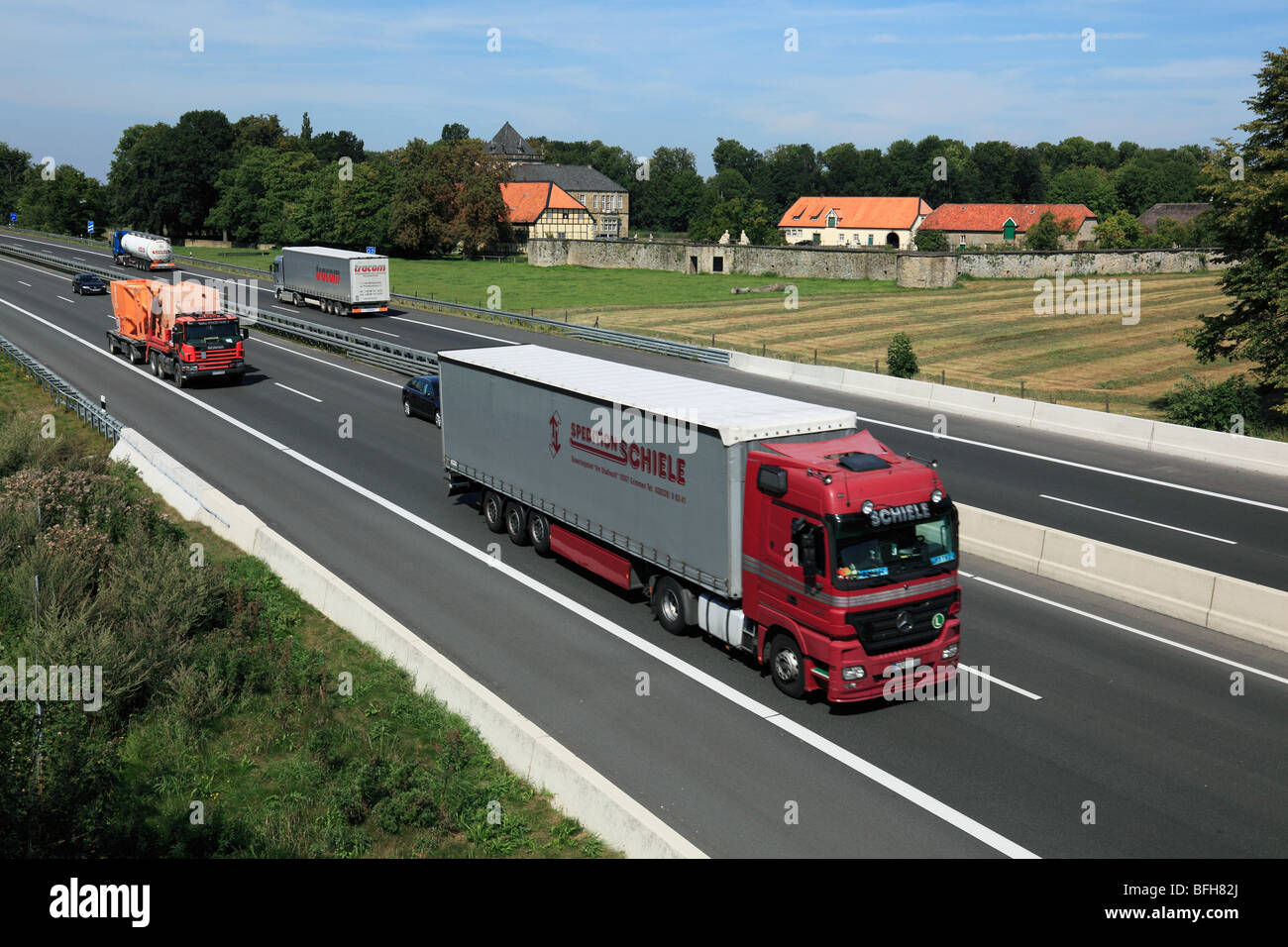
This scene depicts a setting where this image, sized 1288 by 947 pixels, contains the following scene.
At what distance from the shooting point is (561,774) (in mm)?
12414

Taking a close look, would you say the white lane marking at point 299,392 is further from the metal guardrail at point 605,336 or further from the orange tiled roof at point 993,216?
the orange tiled roof at point 993,216

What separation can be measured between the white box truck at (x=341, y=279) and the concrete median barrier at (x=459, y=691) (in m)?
33.8

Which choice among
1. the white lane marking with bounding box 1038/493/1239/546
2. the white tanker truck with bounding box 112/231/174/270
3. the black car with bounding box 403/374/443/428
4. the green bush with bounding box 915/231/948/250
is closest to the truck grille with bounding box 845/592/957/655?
the white lane marking with bounding box 1038/493/1239/546

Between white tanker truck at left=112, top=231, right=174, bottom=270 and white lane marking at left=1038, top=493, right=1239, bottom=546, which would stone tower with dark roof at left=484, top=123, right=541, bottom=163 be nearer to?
white tanker truck at left=112, top=231, right=174, bottom=270

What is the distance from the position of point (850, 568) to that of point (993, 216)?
137 metres

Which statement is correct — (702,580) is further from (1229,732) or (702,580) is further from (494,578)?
(1229,732)

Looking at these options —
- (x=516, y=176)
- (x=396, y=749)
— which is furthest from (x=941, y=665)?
(x=516, y=176)

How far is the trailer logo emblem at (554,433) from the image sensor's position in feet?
65.1

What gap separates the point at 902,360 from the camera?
43.2 m

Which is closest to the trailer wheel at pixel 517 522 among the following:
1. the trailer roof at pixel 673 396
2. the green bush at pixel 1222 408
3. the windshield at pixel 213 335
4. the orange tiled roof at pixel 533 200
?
the trailer roof at pixel 673 396

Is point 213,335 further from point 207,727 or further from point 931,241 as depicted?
point 931,241

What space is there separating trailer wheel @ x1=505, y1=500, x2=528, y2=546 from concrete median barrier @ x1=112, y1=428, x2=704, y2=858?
4.07 m
